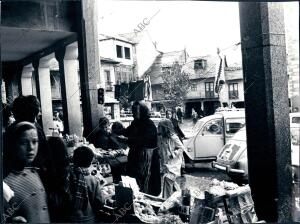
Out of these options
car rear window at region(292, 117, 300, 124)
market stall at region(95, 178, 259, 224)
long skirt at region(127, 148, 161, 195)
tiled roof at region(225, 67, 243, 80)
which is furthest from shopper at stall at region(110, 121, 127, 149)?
car rear window at region(292, 117, 300, 124)

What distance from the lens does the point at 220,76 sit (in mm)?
4895

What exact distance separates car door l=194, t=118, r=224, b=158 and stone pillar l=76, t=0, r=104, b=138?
2.75 m

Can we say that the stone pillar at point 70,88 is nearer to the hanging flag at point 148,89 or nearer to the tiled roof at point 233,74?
the hanging flag at point 148,89

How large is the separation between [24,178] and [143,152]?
243 centimetres

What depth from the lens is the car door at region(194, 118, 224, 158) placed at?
6.21 meters

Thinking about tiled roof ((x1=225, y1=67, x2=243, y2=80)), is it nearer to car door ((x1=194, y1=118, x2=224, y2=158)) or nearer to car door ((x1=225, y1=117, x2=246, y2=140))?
car door ((x1=225, y1=117, x2=246, y2=140))

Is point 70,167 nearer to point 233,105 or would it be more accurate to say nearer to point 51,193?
point 51,193

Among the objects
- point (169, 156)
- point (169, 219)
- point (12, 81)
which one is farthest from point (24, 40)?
point (169, 219)

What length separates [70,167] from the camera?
4.02 meters

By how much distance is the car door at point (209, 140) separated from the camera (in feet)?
20.4

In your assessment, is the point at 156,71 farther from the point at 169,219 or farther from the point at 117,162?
the point at 169,219

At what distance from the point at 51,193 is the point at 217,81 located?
9.65ft

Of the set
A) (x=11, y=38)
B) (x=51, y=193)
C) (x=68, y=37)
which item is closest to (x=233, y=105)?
(x=51, y=193)

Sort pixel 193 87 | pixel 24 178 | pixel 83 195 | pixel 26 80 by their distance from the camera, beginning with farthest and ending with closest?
1. pixel 26 80
2. pixel 193 87
3. pixel 83 195
4. pixel 24 178
